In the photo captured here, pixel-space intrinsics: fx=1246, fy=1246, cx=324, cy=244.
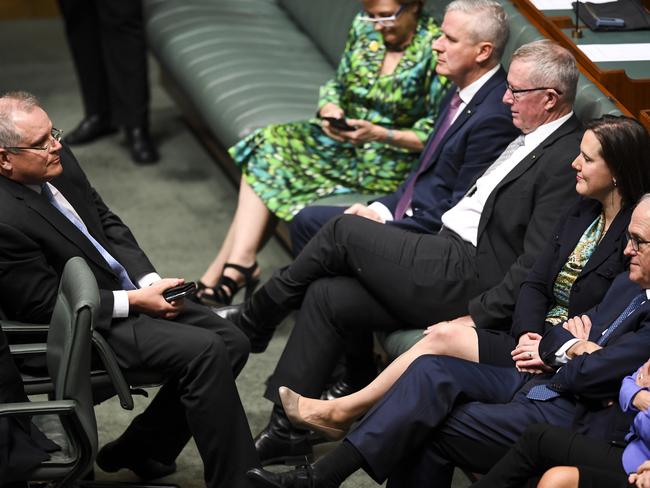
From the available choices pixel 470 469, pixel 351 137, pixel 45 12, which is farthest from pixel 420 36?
pixel 45 12

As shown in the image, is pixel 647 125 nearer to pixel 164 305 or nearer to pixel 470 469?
pixel 470 469

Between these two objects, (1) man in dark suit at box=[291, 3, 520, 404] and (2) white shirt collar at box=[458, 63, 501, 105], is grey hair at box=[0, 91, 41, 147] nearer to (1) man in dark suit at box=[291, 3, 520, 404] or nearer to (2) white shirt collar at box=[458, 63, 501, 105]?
(1) man in dark suit at box=[291, 3, 520, 404]

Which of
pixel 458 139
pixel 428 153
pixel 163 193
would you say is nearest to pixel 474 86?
pixel 458 139

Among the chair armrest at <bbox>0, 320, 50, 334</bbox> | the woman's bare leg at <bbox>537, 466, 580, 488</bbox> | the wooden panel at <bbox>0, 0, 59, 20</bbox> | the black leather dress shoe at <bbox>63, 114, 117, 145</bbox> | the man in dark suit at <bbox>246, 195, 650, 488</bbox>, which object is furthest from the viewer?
the wooden panel at <bbox>0, 0, 59, 20</bbox>

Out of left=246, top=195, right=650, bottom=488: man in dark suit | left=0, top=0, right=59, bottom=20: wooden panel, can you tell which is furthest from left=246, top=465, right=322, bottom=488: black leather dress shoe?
left=0, top=0, right=59, bottom=20: wooden panel

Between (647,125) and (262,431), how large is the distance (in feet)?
5.01

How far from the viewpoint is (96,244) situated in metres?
3.82

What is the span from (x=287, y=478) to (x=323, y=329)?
0.64 metres

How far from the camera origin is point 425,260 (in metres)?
3.96

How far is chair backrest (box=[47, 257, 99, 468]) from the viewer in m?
3.12

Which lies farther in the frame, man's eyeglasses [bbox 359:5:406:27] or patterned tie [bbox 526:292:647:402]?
man's eyeglasses [bbox 359:5:406:27]

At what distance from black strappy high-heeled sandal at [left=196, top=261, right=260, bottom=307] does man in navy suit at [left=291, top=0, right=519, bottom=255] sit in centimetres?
68

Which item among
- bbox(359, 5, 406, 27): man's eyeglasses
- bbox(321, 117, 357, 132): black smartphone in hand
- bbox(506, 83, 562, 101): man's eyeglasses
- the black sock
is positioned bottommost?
the black sock

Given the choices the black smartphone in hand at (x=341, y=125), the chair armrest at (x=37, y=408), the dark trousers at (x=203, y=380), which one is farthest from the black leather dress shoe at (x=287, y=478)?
the black smartphone in hand at (x=341, y=125)
